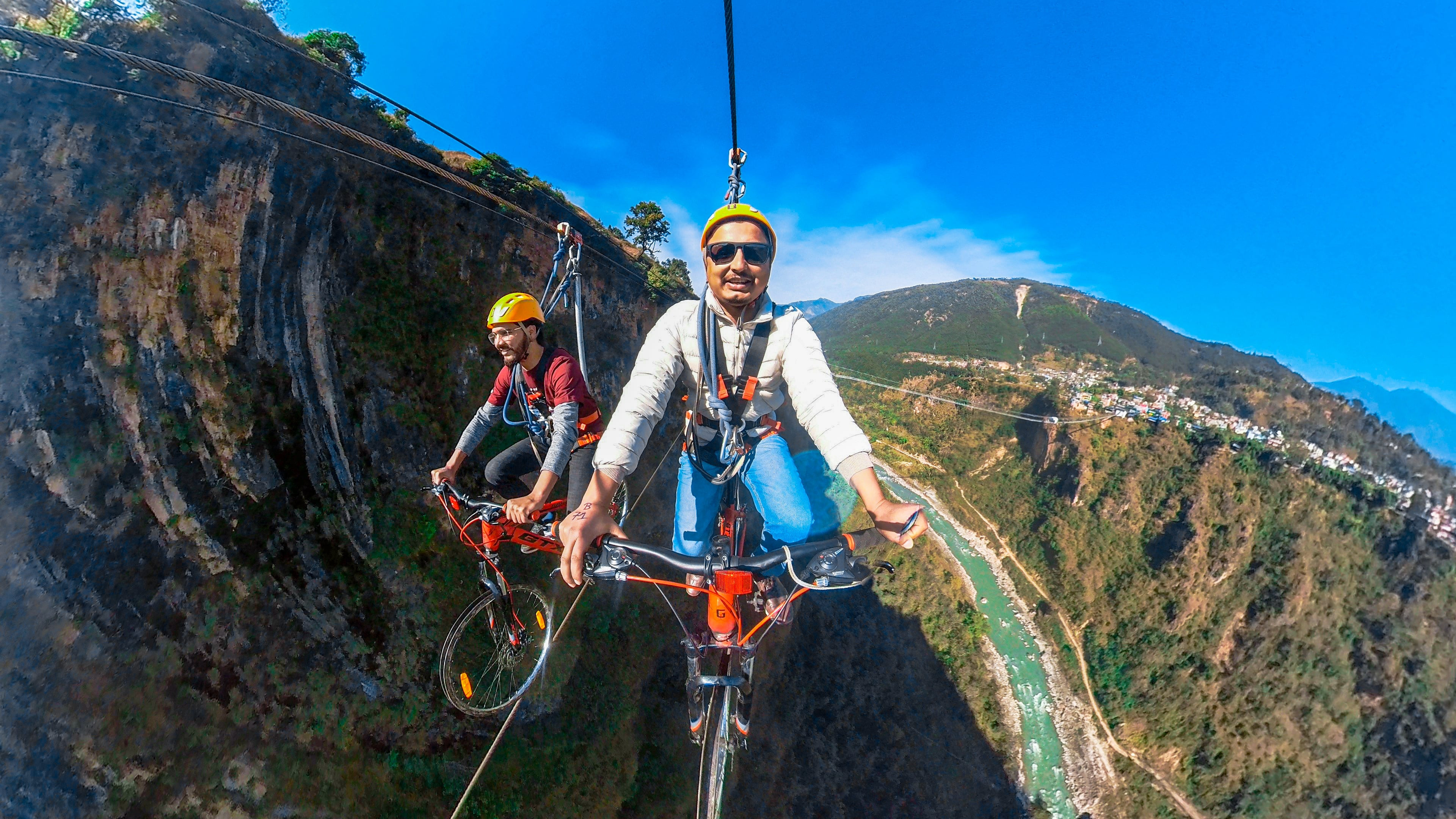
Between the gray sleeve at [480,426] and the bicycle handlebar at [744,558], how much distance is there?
327 centimetres

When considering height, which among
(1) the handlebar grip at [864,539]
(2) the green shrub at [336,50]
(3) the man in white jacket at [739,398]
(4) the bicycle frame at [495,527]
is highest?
(2) the green shrub at [336,50]

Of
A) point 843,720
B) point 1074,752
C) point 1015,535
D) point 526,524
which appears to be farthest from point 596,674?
point 1015,535

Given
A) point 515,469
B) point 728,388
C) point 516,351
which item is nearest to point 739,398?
point 728,388

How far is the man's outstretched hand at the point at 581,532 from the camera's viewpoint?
92.7 inches

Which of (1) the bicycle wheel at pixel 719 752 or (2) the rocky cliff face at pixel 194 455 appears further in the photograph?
(1) the bicycle wheel at pixel 719 752

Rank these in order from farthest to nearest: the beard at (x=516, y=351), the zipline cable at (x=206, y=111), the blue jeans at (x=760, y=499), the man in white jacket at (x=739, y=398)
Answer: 1. the zipline cable at (x=206, y=111)
2. the beard at (x=516, y=351)
3. the blue jeans at (x=760, y=499)
4. the man in white jacket at (x=739, y=398)

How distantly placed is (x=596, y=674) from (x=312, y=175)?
11165 mm

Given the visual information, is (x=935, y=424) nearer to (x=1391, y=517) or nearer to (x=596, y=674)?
(x=1391, y=517)

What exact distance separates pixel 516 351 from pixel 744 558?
3.37 m

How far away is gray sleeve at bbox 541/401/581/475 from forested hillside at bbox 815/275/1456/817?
42.3m

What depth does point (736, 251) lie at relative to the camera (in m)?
3.21

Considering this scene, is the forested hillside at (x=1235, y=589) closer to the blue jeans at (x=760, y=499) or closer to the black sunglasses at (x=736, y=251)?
the blue jeans at (x=760, y=499)

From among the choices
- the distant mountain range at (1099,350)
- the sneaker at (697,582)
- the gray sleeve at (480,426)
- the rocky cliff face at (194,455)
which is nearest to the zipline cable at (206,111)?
the rocky cliff face at (194,455)

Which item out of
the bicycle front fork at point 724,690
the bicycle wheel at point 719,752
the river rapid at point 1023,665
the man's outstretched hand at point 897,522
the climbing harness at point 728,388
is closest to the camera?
the man's outstretched hand at point 897,522
